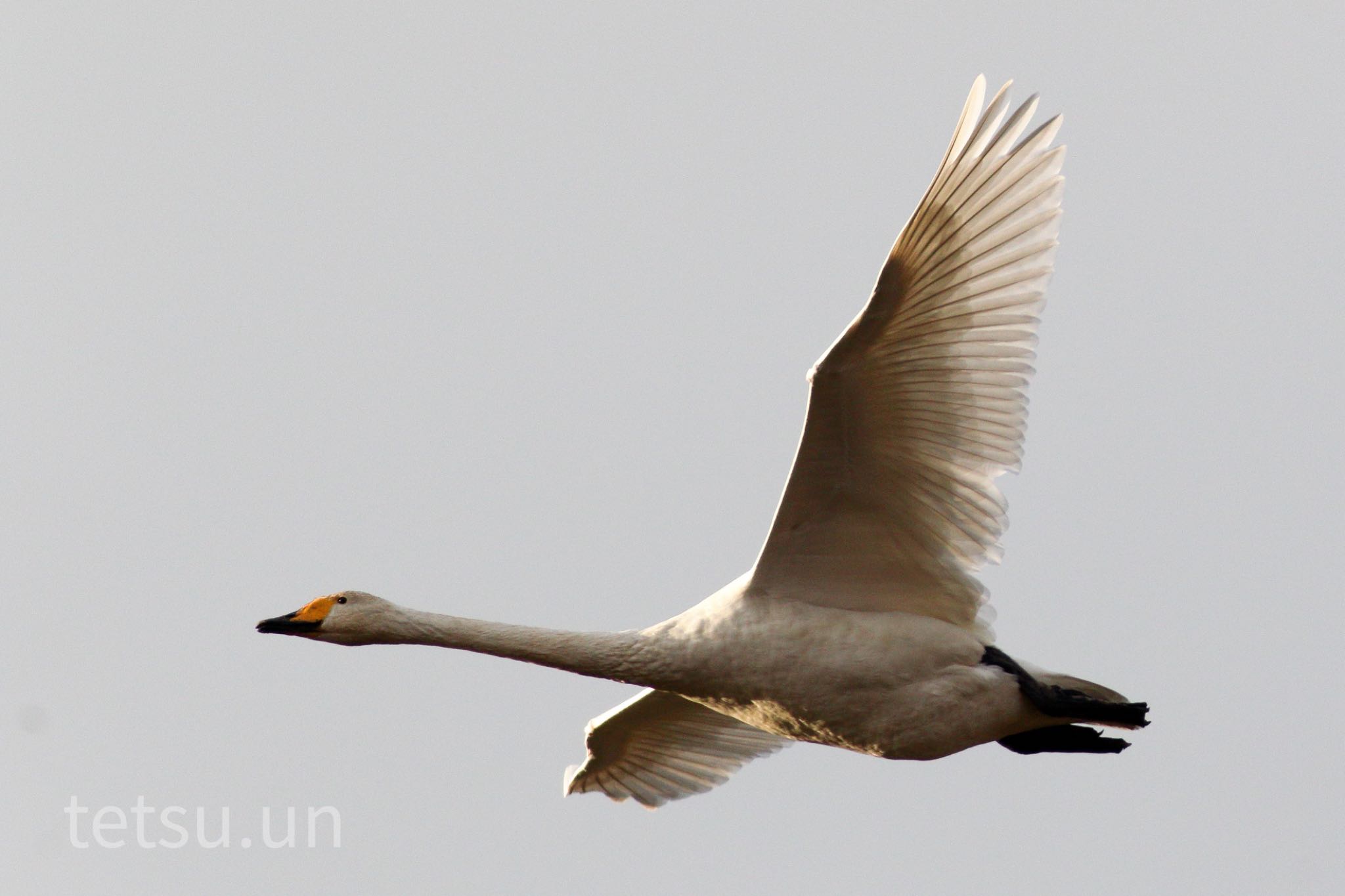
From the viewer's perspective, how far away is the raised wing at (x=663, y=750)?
1462 centimetres

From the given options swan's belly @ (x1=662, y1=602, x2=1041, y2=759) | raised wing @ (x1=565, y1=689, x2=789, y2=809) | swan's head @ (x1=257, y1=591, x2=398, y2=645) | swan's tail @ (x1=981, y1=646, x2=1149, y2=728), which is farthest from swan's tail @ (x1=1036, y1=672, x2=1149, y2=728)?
swan's head @ (x1=257, y1=591, x2=398, y2=645)

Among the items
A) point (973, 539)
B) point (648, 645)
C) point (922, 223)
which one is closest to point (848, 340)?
point (922, 223)

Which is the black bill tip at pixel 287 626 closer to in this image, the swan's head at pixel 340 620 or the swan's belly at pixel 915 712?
the swan's head at pixel 340 620

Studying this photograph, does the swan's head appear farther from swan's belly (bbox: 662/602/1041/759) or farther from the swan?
swan's belly (bbox: 662/602/1041/759)

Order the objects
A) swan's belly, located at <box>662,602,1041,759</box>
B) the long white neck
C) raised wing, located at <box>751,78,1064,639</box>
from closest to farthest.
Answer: raised wing, located at <box>751,78,1064,639</box>, swan's belly, located at <box>662,602,1041,759</box>, the long white neck

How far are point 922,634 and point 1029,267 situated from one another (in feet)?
9.04

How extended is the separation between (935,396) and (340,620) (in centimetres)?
460

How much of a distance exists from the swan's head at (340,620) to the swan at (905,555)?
0.05 feet

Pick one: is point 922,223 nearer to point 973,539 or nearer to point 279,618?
point 973,539

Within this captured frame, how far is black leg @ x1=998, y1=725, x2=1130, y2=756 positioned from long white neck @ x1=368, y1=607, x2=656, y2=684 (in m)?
2.89

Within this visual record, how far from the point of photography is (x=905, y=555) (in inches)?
480

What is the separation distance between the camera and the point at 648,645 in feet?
39.7

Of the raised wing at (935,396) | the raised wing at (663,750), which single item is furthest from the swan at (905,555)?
the raised wing at (663,750)

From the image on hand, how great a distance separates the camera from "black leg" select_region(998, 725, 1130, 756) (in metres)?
12.7
